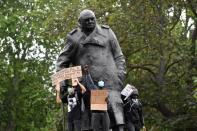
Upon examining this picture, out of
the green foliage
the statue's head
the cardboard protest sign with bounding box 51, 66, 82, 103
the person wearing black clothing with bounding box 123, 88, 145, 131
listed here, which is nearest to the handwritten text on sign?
the cardboard protest sign with bounding box 51, 66, 82, 103

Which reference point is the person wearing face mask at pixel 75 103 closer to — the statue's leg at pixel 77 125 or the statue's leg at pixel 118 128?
the statue's leg at pixel 77 125

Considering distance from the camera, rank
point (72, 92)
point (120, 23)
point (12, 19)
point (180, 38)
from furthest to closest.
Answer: point (12, 19)
point (180, 38)
point (120, 23)
point (72, 92)

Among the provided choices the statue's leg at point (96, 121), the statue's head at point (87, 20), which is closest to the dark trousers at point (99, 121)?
the statue's leg at point (96, 121)

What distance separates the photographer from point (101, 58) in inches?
365

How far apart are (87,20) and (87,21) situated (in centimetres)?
2

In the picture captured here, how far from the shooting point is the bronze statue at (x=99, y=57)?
918 centimetres

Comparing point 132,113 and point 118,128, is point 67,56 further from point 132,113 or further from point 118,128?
point 132,113

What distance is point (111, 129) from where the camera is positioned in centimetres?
914

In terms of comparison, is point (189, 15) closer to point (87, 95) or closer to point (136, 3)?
point (136, 3)

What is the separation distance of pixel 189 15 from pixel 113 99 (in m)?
20.6

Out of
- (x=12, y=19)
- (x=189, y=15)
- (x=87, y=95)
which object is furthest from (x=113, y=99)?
(x=12, y=19)

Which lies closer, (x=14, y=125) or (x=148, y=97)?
(x=148, y=97)

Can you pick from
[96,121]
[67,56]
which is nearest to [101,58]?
[67,56]

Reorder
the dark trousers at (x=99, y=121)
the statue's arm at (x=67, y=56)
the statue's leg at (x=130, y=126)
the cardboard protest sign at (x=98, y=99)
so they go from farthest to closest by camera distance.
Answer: the statue's leg at (x=130, y=126), the statue's arm at (x=67, y=56), the dark trousers at (x=99, y=121), the cardboard protest sign at (x=98, y=99)
